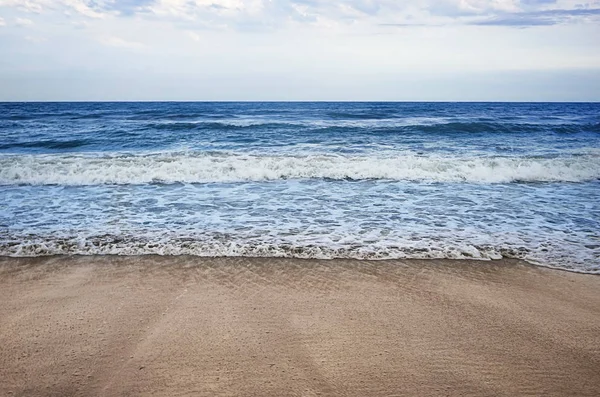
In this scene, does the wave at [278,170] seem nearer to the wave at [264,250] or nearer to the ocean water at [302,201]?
the ocean water at [302,201]

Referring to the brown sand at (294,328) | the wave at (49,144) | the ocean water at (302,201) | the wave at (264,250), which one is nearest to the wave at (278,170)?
the ocean water at (302,201)

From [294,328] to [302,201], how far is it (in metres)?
4.77

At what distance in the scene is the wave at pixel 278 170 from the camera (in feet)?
34.4

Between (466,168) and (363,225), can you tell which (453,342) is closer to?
(363,225)

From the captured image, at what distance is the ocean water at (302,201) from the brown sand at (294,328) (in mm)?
558

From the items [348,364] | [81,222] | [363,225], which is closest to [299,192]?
[363,225]

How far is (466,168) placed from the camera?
1146cm

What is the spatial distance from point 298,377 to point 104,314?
2031 mm

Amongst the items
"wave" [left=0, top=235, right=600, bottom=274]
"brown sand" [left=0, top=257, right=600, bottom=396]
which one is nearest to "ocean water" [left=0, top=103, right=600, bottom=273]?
"wave" [left=0, top=235, right=600, bottom=274]

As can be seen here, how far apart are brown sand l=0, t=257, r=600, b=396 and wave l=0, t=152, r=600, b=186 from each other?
5.83m

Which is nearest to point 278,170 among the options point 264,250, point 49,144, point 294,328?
point 264,250

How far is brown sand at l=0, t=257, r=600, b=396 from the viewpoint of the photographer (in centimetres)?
285

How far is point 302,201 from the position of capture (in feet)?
26.8

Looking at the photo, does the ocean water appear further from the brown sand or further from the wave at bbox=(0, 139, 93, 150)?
the brown sand
